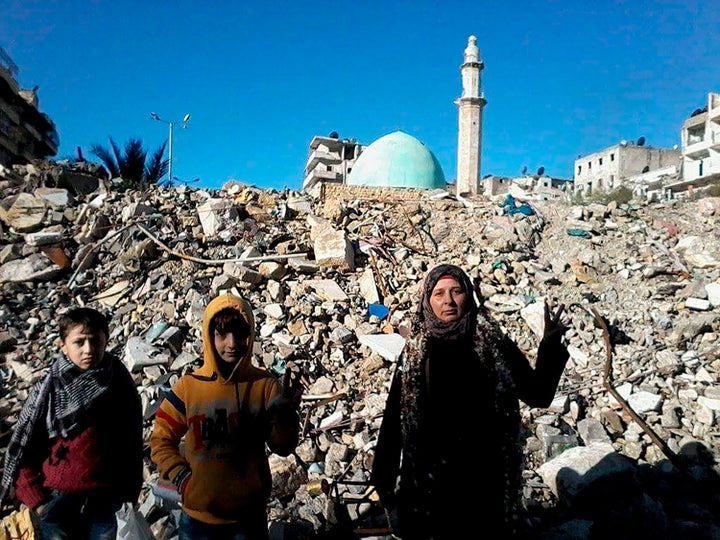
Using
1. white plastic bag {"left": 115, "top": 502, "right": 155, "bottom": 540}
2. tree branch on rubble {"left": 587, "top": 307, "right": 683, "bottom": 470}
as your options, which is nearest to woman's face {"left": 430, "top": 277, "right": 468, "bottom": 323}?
white plastic bag {"left": 115, "top": 502, "right": 155, "bottom": 540}

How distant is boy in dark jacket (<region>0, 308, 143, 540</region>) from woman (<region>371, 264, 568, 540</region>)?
1140mm

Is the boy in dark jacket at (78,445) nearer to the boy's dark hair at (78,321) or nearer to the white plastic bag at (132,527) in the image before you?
the boy's dark hair at (78,321)

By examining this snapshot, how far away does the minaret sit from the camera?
22312mm

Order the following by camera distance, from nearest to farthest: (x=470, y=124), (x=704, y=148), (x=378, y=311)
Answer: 1. (x=378, y=311)
2. (x=470, y=124)
3. (x=704, y=148)

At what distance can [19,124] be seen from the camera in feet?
80.6

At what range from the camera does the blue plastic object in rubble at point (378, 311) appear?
6.59 meters

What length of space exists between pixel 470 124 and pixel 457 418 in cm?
2217

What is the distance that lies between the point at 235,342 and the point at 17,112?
28564 mm

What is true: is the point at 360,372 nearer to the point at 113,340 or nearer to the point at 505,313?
the point at 505,313

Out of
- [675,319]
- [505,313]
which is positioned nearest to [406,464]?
[505,313]

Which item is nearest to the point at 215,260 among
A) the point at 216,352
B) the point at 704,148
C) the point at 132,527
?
the point at 132,527

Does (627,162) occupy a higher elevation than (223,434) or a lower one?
higher

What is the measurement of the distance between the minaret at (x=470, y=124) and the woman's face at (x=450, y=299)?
68.8 feet

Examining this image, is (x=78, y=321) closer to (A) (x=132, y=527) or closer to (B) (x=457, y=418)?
(A) (x=132, y=527)
